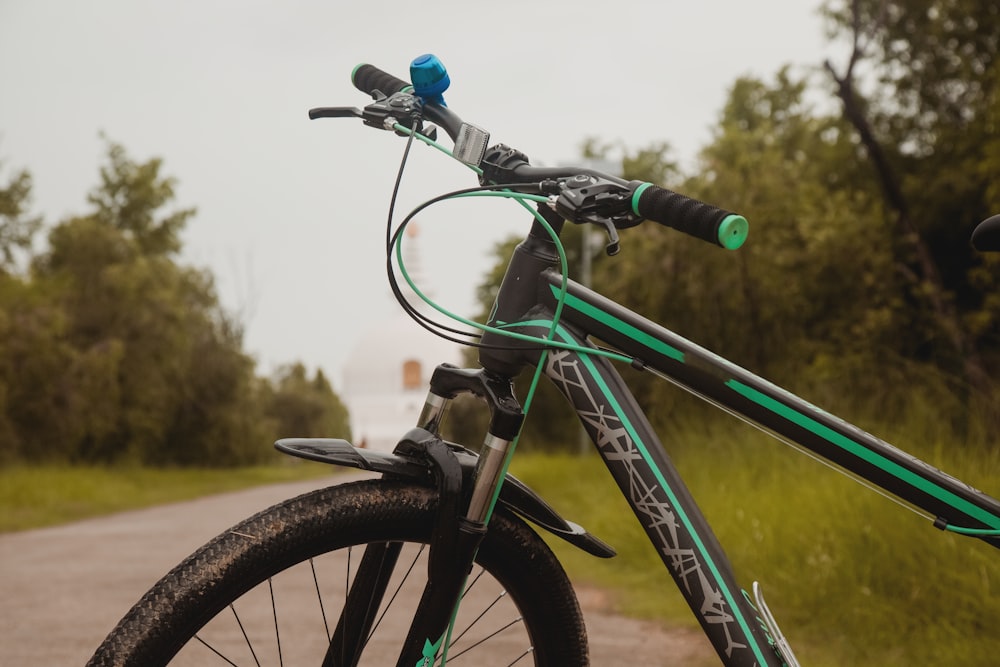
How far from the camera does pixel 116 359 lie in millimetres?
22328

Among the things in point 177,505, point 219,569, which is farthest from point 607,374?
point 177,505

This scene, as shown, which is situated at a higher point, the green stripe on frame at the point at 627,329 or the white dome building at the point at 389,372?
the white dome building at the point at 389,372

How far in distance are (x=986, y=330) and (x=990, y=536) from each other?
14.1 m

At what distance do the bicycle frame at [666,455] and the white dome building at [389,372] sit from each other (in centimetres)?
4382

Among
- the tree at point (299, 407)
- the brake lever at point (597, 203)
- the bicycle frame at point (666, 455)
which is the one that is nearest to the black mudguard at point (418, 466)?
the bicycle frame at point (666, 455)

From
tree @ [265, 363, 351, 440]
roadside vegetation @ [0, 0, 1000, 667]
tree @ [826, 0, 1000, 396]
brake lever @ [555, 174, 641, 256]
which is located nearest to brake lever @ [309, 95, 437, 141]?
brake lever @ [555, 174, 641, 256]

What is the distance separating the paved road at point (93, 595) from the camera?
13.1 feet

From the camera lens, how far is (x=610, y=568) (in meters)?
6.40

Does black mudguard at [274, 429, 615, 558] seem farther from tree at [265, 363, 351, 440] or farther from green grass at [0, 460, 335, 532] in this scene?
tree at [265, 363, 351, 440]

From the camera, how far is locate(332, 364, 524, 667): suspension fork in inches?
66.0

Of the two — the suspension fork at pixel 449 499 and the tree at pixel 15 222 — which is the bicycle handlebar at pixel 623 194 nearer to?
the suspension fork at pixel 449 499

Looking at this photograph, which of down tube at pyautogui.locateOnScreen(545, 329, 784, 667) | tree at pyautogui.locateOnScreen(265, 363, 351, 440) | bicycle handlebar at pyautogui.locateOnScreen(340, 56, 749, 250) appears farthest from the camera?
tree at pyautogui.locateOnScreen(265, 363, 351, 440)

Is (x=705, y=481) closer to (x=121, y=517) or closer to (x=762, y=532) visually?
(x=762, y=532)

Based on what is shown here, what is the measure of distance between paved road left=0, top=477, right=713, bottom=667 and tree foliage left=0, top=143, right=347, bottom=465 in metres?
10.8
